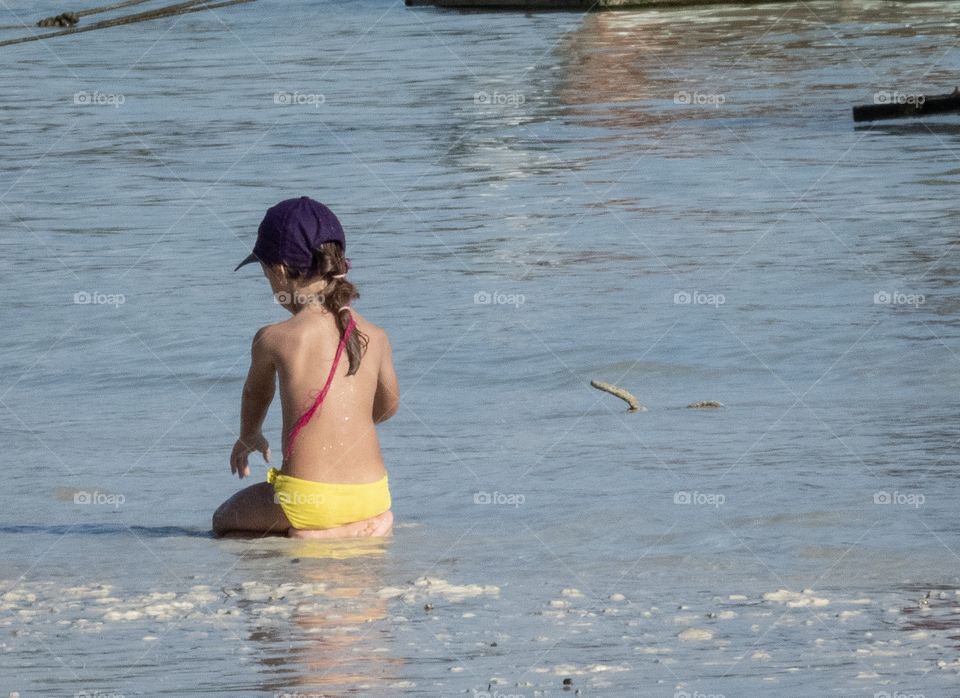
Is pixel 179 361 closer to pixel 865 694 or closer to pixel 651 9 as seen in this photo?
pixel 865 694

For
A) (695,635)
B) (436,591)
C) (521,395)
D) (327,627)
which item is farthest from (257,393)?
(521,395)

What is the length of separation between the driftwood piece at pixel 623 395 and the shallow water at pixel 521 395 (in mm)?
92

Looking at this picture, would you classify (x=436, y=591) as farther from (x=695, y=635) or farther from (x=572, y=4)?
(x=572, y=4)

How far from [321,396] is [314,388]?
4cm

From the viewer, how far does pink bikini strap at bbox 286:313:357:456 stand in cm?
529

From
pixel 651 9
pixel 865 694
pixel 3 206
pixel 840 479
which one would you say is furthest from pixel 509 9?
pixel 865 694

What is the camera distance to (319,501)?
535 cm

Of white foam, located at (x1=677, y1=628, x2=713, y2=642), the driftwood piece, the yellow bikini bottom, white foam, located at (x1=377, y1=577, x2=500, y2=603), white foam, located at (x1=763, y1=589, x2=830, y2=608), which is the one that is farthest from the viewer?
the driftwood piece

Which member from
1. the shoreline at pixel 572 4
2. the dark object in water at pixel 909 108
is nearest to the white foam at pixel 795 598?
the dark object in water at pixel 909 108

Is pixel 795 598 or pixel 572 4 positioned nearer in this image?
pixel 795 598

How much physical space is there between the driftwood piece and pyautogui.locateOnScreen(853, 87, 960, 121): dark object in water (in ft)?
31.3

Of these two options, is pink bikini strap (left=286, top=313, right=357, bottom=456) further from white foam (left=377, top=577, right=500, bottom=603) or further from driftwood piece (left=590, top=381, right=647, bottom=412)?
driftwood piece (left=590, top=381, right=647, bottom=412)

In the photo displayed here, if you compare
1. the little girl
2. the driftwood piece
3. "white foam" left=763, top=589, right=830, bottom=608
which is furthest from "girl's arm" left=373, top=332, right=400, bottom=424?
the driftwood piece

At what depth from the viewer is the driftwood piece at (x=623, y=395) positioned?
23.7ft
